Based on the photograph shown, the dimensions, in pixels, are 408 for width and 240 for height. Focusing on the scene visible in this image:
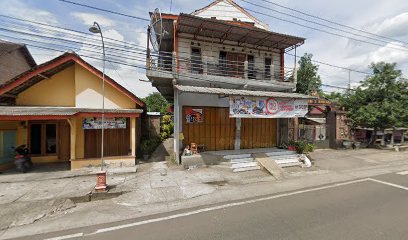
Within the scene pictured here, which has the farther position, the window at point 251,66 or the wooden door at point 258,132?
the window at point 251,66

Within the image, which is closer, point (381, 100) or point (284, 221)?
point (284, 221)

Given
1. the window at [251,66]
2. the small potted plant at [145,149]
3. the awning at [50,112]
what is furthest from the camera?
the window at [251,66]

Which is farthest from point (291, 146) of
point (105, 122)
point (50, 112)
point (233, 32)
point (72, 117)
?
point (50, 112)

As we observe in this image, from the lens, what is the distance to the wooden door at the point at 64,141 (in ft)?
39.5

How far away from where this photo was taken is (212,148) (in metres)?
13.2

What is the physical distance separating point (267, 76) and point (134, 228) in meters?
13.4

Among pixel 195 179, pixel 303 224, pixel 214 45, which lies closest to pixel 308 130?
pixel 214 45

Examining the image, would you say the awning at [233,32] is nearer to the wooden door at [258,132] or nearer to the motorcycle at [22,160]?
the wooden door at [258,132]

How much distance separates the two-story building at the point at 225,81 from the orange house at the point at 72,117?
8.90 feet

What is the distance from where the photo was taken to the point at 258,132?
14.5 meters

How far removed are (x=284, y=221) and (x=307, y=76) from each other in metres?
19.1

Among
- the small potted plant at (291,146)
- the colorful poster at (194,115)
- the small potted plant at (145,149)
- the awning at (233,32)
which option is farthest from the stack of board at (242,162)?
the awning at (233,32)

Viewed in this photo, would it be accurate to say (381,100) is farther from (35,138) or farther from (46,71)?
(35,138)

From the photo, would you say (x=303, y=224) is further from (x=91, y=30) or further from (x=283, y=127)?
(x=283, y=127)
